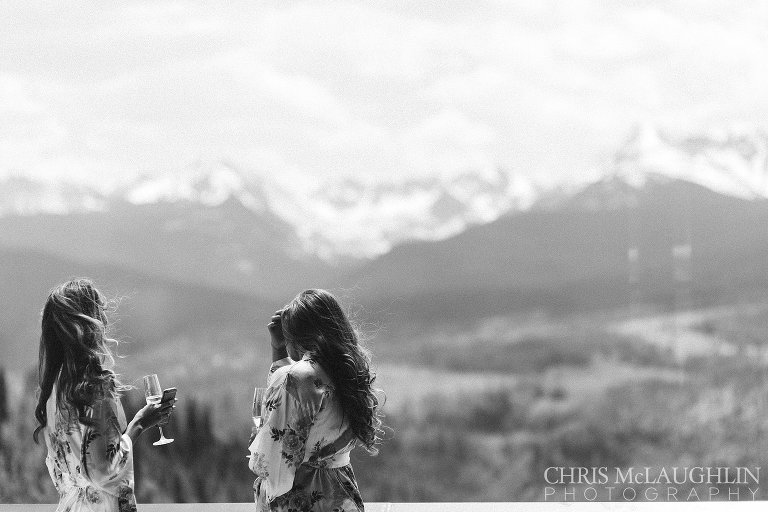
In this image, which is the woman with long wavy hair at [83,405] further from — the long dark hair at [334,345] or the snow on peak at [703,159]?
the snow on peak at [703,159]

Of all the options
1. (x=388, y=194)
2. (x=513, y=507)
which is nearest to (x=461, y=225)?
(x=388, y=194)

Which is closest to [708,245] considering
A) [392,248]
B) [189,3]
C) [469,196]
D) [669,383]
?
[669,383]

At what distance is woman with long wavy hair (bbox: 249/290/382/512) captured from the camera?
81.5 inches

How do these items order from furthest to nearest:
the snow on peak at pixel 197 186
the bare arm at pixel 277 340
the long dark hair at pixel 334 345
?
the snow on peak at pixel 197 186, the bare arm at pixel 277 340, the long dark hair at pixel 334 345

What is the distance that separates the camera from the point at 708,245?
5270mm

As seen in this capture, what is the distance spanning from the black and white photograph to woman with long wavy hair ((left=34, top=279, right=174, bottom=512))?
10.6ft

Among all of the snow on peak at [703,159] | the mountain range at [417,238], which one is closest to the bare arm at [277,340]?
the mountain range at [417,238]

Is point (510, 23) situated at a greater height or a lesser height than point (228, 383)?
greater

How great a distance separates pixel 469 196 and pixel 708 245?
1313 millimetres

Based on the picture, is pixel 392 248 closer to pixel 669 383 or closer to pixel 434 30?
pixel 434 30

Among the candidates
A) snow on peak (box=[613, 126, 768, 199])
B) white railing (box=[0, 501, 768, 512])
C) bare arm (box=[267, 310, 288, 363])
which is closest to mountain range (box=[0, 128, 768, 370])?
snow on peak (box=[613, 126, 768, 199])

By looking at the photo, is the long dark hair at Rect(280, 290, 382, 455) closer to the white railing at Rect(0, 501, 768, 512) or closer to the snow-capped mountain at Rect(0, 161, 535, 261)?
the white railing at Rect(0, 501, 768, 512)

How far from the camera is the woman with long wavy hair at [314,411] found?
2.07 m

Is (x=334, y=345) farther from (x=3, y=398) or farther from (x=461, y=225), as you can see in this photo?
(x=3, y=398)
